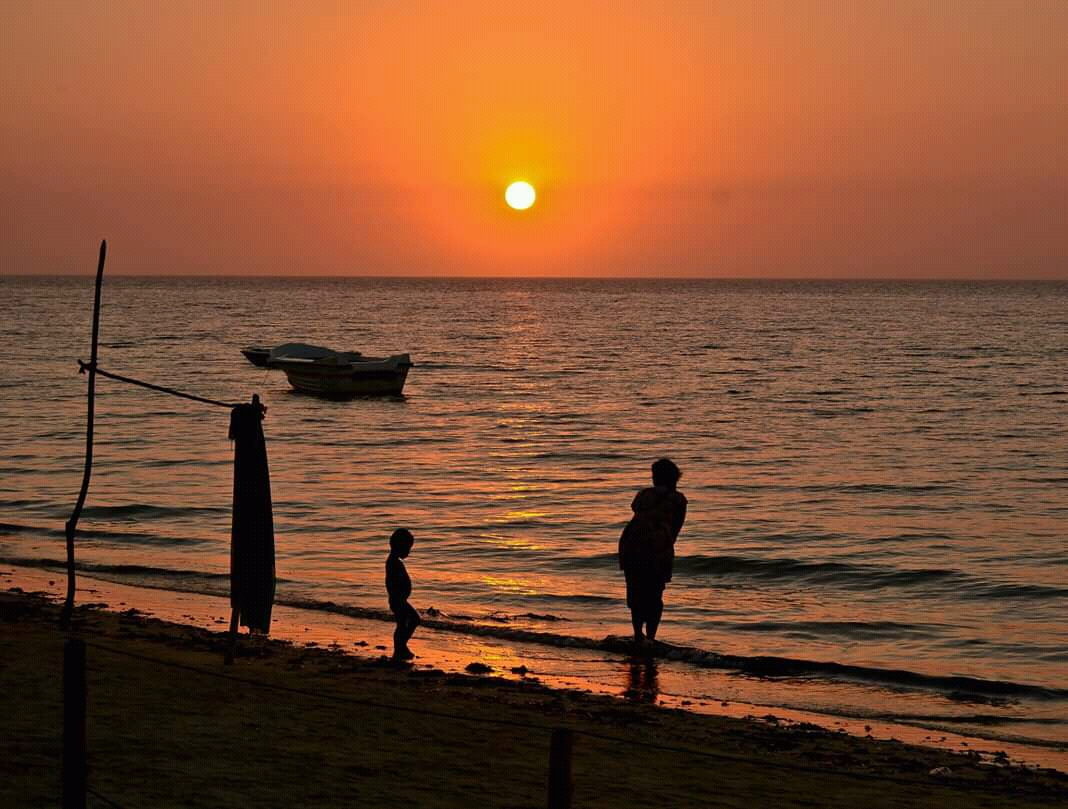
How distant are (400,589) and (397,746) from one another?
341cm

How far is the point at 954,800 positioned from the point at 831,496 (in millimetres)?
19041

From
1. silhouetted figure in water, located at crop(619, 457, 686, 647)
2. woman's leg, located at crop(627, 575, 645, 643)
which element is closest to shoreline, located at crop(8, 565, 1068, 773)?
woman's leg, located at crop(627, 575, 645, 643)

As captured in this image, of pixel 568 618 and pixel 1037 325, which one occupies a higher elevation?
pixel 1037 325

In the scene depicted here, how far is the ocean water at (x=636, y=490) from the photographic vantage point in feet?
55.3

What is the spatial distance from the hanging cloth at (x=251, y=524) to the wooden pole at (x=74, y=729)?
536 centimetres

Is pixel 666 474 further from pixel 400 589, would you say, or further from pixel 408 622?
pixel 408 622

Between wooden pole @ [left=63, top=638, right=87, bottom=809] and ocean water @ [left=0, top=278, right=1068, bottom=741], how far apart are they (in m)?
9.11

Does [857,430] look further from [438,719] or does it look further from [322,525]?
[438,719]

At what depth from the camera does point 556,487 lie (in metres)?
29.8

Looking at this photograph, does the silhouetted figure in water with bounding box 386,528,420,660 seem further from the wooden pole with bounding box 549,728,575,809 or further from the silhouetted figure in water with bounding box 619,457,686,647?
the wooden pole with bounding box 549,728,575,809

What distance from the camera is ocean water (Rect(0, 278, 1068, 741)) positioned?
1686 centimetres

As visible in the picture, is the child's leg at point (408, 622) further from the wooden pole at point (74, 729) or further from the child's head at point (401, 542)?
the wooden pole at point (74, 729)

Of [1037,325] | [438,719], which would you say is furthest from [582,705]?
[1037,325]

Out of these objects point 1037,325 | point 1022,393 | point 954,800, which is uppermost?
point 1037,325
